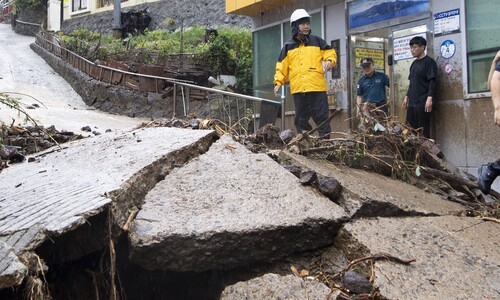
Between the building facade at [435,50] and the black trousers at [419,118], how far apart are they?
32 cm

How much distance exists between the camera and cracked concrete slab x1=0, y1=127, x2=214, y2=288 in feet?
7.98

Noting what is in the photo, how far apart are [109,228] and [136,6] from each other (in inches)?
1149

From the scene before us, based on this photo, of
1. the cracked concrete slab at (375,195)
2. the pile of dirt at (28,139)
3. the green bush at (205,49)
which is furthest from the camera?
the green bush at (205,49)

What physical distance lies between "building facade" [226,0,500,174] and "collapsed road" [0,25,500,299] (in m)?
2.65

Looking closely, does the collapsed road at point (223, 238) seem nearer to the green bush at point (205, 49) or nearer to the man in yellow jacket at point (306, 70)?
the man in yellow jacket at point (306, 70)

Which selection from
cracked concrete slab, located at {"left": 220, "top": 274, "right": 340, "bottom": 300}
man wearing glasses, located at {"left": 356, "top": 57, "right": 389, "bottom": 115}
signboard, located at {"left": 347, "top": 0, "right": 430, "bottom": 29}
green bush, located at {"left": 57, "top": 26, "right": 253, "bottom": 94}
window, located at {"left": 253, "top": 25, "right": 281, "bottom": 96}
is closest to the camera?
cracked concrete slab, located at {"left": 220, "top": 274, "right": 340, "bottom": 300}

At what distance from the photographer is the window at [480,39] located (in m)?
6.45

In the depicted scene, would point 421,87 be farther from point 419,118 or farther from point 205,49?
point 205,49

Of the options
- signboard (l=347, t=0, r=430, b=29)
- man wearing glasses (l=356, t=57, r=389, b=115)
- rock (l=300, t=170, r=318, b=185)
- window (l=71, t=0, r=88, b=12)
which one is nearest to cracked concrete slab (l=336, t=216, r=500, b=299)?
rock (l=300, t=170, r=318, b=185)

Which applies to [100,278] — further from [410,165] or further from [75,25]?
[75,25]

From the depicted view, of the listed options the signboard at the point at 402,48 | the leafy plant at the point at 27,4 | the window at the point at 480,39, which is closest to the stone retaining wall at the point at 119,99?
the signboard at the point at 402,48

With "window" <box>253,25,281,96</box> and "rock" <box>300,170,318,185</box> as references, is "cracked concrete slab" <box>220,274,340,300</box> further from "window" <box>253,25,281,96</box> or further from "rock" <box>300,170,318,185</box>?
"window" <box>253,25,281,96</box>

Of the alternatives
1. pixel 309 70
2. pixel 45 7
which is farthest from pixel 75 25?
pixel 309 70

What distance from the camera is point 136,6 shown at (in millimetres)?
29672
